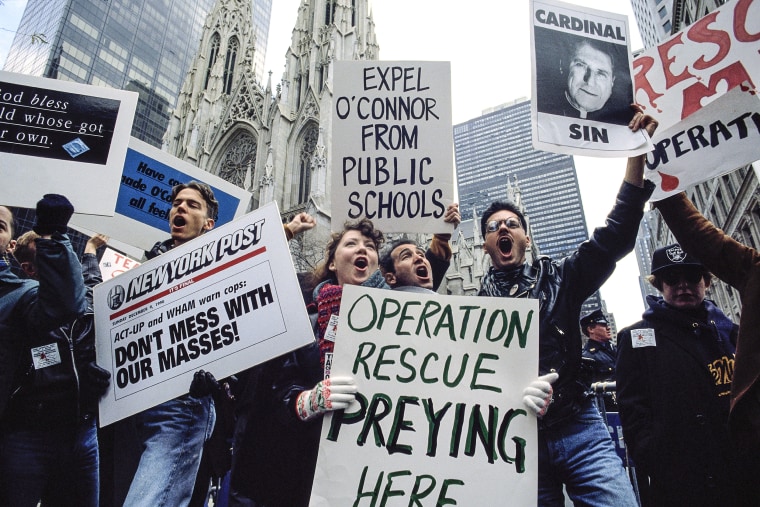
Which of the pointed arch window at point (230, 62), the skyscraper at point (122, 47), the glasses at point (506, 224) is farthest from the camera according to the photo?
the skyscraper at point (122, 47)

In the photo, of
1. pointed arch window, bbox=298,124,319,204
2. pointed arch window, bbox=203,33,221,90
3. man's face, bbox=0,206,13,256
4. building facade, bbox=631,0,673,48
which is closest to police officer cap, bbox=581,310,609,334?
man's face, bbox=0,206,13,256

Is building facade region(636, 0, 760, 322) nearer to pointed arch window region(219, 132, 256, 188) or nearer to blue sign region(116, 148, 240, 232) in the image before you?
blue sign region(116, 148, 240, 232)

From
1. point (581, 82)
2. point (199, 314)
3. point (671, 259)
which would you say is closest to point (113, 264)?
point (199, 314)

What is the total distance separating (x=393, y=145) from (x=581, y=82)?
4.36 feet

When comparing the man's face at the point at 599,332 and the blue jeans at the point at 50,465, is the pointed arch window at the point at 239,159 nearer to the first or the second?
the man's face at the point at 599,332


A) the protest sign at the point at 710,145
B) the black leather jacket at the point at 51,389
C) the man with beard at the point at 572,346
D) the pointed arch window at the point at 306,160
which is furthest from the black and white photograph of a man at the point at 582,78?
the pointed arch window at the point at 306,160

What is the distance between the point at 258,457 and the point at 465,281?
3374cm

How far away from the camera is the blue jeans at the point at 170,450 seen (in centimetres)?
216

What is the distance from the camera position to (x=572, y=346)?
229 cm

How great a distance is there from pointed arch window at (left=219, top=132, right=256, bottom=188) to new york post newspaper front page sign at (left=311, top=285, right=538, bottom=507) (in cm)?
3031

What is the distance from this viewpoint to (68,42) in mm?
40156

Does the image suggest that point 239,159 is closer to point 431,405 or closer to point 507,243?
point 507,243

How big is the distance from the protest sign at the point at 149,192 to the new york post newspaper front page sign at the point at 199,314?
1339mm

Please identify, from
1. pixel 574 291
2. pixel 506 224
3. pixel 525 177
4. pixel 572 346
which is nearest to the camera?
pixel 572 346
